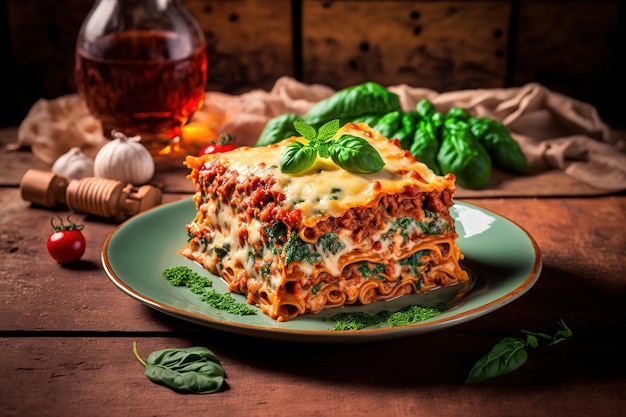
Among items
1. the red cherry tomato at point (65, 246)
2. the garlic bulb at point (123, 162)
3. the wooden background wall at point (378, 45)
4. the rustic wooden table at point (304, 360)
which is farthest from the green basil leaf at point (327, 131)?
the wooden background wall at point (378, 45)

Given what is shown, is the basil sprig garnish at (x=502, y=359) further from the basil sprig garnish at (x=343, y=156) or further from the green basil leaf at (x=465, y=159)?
the green basil leaf at (x=465, y=159)

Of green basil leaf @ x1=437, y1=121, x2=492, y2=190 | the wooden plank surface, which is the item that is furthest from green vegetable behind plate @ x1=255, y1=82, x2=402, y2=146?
the wooden plank surface

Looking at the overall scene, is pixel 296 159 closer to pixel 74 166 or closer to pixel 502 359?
pixel 502 359

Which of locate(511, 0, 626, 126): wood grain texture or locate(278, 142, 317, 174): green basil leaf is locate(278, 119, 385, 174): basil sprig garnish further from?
locate(511, 0, 626, 126): wood grain texture

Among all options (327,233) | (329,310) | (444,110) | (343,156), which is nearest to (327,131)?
(343,156)

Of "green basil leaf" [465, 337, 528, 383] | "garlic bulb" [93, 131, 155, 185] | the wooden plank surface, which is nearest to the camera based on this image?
the wooden plank surface

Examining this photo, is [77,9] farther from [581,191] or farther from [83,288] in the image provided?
[581,191]
